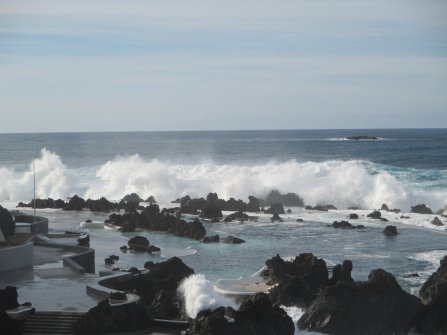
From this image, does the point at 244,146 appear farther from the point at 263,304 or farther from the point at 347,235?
the point at 263,304

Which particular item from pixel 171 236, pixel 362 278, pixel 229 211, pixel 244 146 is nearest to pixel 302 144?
pixel 244 146

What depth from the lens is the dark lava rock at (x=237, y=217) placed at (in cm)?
5388

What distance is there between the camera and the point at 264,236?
152 ft

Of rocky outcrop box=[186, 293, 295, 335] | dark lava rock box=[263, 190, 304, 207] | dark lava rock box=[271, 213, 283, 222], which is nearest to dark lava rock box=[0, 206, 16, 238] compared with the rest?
rocky outcrop box=[186, 293, 295, 335]

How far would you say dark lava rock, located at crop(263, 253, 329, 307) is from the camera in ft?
92.5

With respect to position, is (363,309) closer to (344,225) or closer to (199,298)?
(199,298)

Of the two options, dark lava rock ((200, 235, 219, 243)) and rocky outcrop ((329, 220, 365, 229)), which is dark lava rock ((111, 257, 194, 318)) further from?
rocky outcrop ((329, 220, 365, 229))

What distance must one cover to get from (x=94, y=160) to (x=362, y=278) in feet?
317

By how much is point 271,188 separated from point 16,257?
141ft

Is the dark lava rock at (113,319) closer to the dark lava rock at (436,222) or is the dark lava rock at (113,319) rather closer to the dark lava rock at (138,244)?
the dark lava rock at (138,244)

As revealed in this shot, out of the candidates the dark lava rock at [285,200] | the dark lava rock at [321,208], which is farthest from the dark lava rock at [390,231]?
the dark lava rock at [285,200]

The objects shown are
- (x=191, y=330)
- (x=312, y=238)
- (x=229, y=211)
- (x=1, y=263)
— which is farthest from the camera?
(x=229, y=211)

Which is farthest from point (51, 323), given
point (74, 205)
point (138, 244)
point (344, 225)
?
point (74, 205)

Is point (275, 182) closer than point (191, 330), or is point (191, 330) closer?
point (191, 330)
